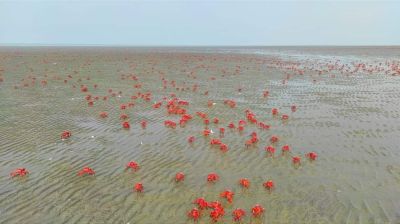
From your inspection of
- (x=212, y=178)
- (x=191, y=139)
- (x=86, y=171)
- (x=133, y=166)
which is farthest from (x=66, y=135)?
(x=212, y=178)

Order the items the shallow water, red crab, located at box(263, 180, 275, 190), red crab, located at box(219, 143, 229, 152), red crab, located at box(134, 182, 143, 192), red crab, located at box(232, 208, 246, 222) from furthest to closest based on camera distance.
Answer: red crab, located at box(219, 143, 229, 152) → red crab, located at box(263, 180, 275, 190) → red crab, located at box(134, 182, 143, 192) → the shallow water → red crab, located at box(232, 208, 246, 222)

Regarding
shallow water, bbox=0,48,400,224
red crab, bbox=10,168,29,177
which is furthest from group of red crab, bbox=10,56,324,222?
shallow water, bbox=0,48,400,224

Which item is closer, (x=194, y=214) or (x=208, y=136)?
(x=194, y=214)

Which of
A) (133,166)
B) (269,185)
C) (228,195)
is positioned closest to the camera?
(228,195)

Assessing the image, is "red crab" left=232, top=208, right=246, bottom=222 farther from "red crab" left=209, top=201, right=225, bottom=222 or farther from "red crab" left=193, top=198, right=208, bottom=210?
"red crab" left=193, top=198, right=208, bottom=210

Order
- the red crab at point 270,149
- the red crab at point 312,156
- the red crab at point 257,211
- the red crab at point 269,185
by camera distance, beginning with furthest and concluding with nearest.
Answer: the red crab at point 270,149
the red crab at point 312,156
the red crab at point 269,185
the red crab at point 257,211

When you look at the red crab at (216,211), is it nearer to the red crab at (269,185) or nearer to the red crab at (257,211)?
the red crab at (257,211)

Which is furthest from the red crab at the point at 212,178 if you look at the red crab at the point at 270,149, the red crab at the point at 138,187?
the red crab at the point at 270,149

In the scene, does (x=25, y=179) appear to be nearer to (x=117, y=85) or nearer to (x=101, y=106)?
(x=101, y=106)

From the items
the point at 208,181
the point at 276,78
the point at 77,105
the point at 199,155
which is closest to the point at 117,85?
the point at 77,105

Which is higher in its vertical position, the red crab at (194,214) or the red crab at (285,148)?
the red crab at (194,214)

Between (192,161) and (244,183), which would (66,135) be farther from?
(244,183)
